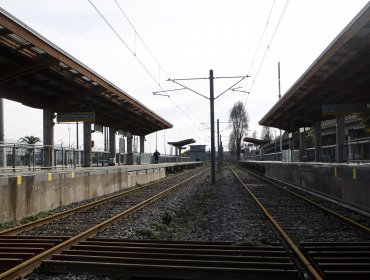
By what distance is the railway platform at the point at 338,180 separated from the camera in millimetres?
12867

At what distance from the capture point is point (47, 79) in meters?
19.5

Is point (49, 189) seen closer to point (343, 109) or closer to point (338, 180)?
point (338, 180)

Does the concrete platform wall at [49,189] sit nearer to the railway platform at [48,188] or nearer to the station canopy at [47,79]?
the railway platform at [48,188]

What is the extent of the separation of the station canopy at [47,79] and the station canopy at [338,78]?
30.9 ft

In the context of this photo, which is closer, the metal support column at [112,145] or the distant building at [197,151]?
the metal support column at [112,145]

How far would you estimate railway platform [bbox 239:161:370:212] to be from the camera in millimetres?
12867

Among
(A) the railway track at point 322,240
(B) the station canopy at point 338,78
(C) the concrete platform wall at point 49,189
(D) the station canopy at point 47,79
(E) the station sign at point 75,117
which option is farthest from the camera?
(E) the station sign at point 75,117

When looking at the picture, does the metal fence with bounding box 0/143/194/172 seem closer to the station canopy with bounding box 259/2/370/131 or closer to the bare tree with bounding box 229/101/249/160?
the station canopy with bounding box 259/2/370/131

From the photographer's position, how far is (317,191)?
19.3 meters

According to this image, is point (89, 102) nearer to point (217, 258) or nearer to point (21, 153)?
point (21, 153)

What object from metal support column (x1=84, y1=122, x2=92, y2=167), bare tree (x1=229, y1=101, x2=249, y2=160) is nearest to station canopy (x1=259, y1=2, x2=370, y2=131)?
metal support column (x1=84, y1=122, x2=92, y2=167)

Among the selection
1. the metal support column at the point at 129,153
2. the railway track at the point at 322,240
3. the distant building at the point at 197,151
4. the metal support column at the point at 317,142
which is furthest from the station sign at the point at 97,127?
the distant building at the point at 197,151

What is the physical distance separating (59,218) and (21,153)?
20.4 feet

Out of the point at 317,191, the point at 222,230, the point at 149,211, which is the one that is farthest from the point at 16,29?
the point at 317,191
